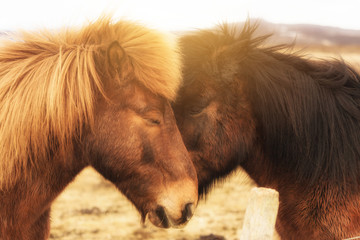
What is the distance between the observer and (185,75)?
9.34ft

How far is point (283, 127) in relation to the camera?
2664 millimetres

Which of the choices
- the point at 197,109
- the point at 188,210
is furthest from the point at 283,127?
the point at 188,210

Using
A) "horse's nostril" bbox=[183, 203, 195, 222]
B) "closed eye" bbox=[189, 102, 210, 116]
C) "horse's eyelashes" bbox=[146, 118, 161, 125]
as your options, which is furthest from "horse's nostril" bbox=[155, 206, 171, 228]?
"closed eye" bbox=[189, 102, 210, 116]

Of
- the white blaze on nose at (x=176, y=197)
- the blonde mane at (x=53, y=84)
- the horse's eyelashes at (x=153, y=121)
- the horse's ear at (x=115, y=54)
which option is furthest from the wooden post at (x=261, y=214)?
the horse's ear at (x=115, y=54)

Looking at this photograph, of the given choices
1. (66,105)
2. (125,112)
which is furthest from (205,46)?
(66,105)

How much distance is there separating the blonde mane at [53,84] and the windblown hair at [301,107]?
0.65 meters

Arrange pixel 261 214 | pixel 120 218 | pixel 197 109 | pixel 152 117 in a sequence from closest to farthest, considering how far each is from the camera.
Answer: pixel 261 214, pixel 152 117, pixel 197 109, pixel 120 218

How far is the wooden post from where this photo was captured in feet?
5.86

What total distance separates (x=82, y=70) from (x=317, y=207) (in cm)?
175

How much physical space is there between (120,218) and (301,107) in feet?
13.6

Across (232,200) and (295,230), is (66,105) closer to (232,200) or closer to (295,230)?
(295,230)

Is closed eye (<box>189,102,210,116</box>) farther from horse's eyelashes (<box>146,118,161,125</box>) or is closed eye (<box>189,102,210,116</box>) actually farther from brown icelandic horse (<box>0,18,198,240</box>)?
horse's eyelashes (<box>146,118,161,125</box>)

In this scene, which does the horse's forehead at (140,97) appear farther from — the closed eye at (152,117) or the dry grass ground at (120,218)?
the dry grass ground at (120,218)

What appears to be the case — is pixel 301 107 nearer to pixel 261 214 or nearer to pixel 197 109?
pixel 197 109
